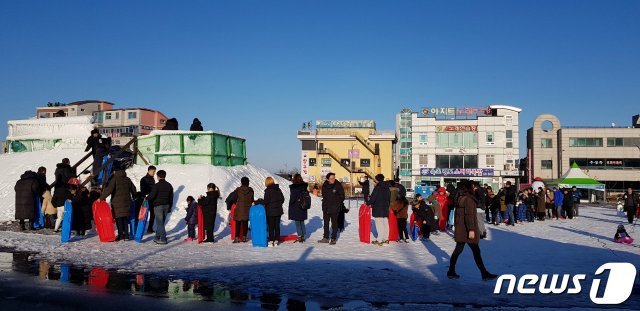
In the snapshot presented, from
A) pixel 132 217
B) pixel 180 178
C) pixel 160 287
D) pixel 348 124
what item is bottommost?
pixel 160 287

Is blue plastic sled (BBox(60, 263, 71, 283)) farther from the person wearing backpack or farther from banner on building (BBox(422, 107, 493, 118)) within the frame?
banner on building (BBox(422, 107, 493, 118))

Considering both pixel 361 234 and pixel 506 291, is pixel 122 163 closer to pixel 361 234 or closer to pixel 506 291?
pixel 361 234

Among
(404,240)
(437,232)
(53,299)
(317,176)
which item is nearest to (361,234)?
(404,240)

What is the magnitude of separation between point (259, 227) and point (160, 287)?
5385 mm

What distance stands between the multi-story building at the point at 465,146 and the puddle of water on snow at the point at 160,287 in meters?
63.2

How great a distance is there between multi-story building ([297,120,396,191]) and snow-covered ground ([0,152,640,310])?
60407 mm

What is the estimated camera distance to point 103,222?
13016 mm

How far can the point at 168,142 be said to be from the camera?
23016mm

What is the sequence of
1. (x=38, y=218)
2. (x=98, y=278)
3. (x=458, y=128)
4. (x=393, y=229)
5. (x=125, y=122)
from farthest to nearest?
1. (x=125, y=122)
2. (x=458, y=128)
3. (x=38, y=218)
4. (x=393, y=229)
5. (x=98, y=278)

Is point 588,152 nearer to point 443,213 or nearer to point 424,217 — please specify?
point 443,213

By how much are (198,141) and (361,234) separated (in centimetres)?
1107

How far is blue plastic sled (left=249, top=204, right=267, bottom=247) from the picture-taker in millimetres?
12852

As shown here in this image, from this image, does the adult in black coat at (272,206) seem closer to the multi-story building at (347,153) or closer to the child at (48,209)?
the child at (48,209)

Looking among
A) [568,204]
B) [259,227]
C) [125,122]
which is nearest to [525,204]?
[568,204]
